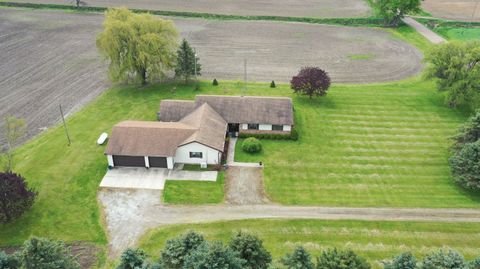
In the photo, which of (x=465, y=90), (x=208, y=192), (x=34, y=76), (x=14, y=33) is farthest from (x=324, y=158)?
(x=14, y=33)

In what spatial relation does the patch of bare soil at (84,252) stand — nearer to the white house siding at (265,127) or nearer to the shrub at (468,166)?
the white house siding at (265,127)

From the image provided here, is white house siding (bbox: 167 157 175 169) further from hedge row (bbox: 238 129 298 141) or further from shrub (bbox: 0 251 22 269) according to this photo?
shrub (bbox: 0 251 22 269)

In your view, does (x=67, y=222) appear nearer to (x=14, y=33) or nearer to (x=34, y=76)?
(x=34, y=76)

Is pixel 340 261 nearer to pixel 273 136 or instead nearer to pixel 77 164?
pixel 273 136

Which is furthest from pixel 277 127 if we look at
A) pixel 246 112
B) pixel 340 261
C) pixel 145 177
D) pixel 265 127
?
pixel 340 261

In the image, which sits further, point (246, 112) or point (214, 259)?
point (246, 112)
